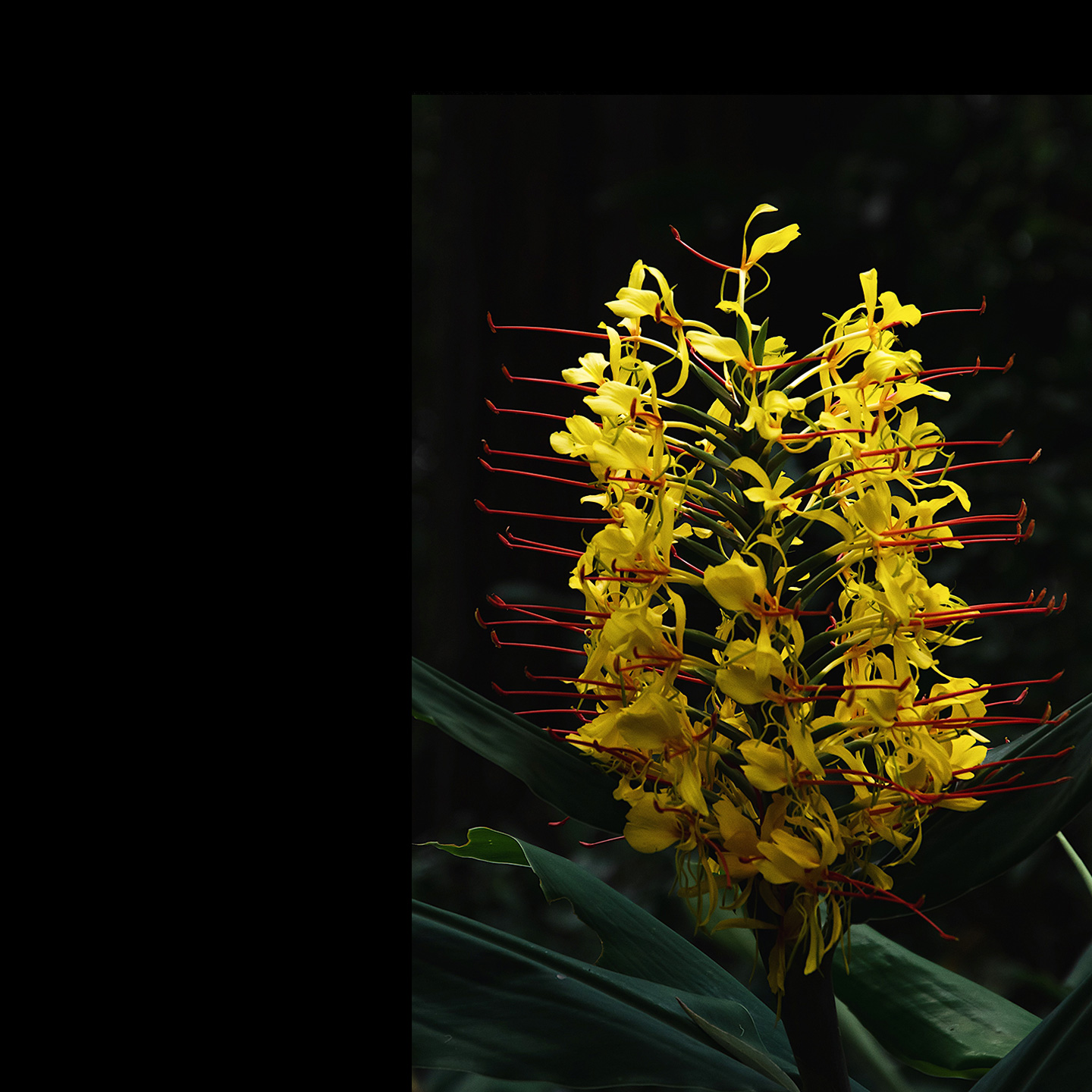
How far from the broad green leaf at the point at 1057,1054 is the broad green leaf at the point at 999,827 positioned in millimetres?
62

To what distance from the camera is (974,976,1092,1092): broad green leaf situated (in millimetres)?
459

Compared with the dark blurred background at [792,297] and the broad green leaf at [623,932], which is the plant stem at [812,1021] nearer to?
the broad green leaf at [623,932]

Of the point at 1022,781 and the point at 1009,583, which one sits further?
the point at 1009,583

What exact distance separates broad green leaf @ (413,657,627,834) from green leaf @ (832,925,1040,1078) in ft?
0.75

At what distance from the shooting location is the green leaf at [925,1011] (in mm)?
636

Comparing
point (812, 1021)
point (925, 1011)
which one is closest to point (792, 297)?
point (925, 1011)

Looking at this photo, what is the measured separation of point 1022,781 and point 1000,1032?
22 cm

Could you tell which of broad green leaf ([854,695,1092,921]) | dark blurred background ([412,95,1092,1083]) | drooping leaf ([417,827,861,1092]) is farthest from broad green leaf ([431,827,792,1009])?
dark blurred background ([412,95,1092,1083])

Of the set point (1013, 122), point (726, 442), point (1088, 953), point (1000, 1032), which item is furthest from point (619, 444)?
point (1013, 122)

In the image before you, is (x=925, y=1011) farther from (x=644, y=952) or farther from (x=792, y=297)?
(x=792, y=297)

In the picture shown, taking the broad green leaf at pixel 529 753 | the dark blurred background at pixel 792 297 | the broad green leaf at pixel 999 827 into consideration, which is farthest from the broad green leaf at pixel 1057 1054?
the dark blurred background at pixel 792 297

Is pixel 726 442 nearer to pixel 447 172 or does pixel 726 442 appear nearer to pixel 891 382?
pixel 891 382

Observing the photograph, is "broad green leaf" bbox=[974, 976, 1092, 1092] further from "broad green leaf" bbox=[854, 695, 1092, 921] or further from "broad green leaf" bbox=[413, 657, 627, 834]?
"broad green leaf" bbox=[413, 657, 627, 834]

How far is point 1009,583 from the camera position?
1.65 meters
